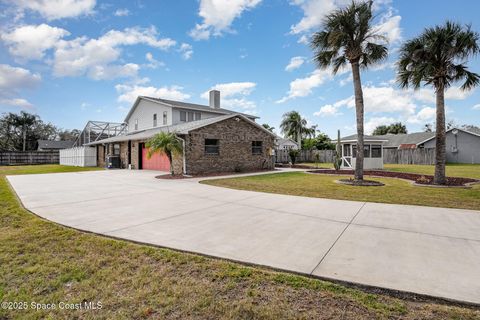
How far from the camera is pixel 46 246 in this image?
12.6 feet

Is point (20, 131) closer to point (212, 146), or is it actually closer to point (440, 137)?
point (212, 146)

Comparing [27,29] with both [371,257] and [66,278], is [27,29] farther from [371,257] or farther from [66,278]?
[371,257]

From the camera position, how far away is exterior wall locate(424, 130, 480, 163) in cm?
2788

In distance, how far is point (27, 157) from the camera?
32594 mm

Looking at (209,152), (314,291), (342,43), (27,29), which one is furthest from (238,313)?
(27,29)

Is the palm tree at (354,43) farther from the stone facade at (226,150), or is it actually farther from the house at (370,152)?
the house at (370,152)

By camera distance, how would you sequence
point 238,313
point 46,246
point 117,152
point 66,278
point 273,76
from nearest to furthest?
point 238,313, point 66,278, point 46,246, point 273,76, point 117,152

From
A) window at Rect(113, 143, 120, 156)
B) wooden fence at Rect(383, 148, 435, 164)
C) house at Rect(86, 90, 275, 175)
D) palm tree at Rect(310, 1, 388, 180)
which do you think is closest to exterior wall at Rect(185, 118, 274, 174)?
house at Rect(86, 90, 275, 175)

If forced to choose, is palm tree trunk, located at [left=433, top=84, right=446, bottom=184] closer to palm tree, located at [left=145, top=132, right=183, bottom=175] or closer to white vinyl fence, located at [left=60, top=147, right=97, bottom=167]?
palm tree, located at [left=145, top=132, right=183, bottom=175]

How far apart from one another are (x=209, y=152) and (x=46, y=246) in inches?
496

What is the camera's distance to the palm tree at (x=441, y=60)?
10125 millimetres

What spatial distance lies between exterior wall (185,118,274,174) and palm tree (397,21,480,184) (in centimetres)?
1058

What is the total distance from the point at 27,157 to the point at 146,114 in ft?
64.8

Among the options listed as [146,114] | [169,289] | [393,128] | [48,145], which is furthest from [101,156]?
[393,128]
